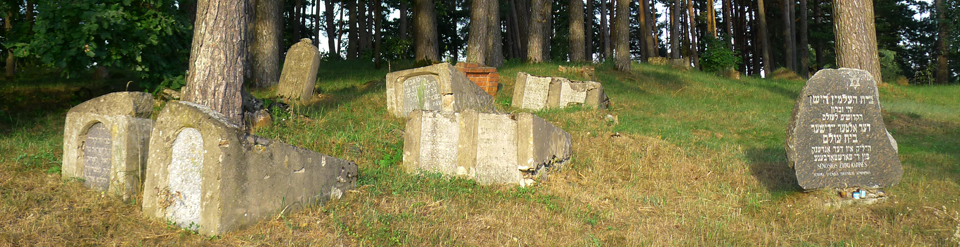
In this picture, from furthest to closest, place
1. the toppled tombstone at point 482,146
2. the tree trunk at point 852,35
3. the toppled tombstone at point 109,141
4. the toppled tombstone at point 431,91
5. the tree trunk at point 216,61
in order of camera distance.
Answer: the tree trunk at point 852,35 < the toppled tombstone at point 431,91 < the tree trunk at point 216,61 < the toppled tombstone at point 482,146 < the toppled tombstone at point 109,141

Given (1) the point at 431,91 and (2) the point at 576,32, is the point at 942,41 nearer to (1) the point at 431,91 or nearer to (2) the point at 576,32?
(2) the point at 576,32

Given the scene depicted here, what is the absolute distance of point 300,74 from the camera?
10383 mm

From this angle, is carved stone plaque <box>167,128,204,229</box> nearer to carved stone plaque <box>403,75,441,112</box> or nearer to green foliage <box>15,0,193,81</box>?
carved stone plaque <box>403,75,441,112</box>

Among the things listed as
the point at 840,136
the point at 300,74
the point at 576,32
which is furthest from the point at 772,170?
the point at 576,32

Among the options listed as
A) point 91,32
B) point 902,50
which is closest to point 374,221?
point 91,32

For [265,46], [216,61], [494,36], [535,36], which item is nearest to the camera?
[216,61]

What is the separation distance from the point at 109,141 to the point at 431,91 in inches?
183

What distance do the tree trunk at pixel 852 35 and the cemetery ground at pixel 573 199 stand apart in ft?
6.58

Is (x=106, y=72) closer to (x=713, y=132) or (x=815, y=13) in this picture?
(x=713, y=132)

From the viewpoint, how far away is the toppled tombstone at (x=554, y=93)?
1072 cm

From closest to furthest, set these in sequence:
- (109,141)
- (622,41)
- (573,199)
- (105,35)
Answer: (109,141), (573,199), (105,35), (622,41)

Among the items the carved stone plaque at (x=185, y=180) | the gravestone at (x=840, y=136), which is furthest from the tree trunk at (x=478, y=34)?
the carved stone plaque at (x=185, y=180)

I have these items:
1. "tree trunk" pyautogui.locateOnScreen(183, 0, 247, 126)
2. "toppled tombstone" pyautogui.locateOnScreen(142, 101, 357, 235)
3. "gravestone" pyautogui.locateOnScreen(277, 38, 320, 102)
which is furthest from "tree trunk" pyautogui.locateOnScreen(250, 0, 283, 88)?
"toppled tombstone" pyautogui.locateOnScreen(142, 101, 357, 235)

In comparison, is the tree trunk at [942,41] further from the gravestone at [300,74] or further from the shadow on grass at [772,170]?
the gravestone at [300,74]
